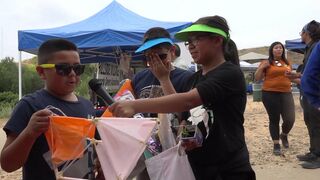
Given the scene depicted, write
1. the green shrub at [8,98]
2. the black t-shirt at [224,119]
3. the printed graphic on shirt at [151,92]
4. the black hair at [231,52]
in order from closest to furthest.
Answer: the black t-shirt at [224,119] → the black hair at [231,52] → the printed graphic on shirt at [151,92] → the green shrub at [8,98]

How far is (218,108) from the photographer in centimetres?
228

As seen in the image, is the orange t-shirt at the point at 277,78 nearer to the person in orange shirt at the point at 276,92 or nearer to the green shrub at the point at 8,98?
the person in orange shirt at the point at 276,92

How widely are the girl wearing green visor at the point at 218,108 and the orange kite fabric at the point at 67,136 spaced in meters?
0.55

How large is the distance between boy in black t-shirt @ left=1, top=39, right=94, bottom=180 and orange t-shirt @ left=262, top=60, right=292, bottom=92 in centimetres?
517

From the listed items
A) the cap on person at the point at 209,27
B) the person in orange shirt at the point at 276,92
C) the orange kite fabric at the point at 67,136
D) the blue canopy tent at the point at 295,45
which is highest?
the cap on person at the point at 209,27

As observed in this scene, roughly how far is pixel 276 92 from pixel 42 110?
5.76 m

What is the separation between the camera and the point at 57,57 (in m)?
2.32

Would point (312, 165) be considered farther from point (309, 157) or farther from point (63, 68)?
point (63, 68)

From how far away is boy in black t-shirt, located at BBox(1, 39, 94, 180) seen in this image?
2.01 m

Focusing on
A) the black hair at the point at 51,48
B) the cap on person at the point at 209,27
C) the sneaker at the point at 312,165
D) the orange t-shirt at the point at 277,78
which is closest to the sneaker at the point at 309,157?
the sneaker at the point at 312,165

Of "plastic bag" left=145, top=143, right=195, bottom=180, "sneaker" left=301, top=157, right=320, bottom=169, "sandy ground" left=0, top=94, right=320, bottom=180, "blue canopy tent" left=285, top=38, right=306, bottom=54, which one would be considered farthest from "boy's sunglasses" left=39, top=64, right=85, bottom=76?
"blue canopy tent" left=285, top=38, right=306, bottom=54

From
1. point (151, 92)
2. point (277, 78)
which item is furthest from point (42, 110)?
point (277, 78)

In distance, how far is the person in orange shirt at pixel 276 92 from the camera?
7.13 metres

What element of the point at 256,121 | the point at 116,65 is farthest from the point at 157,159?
the point at 256,121
